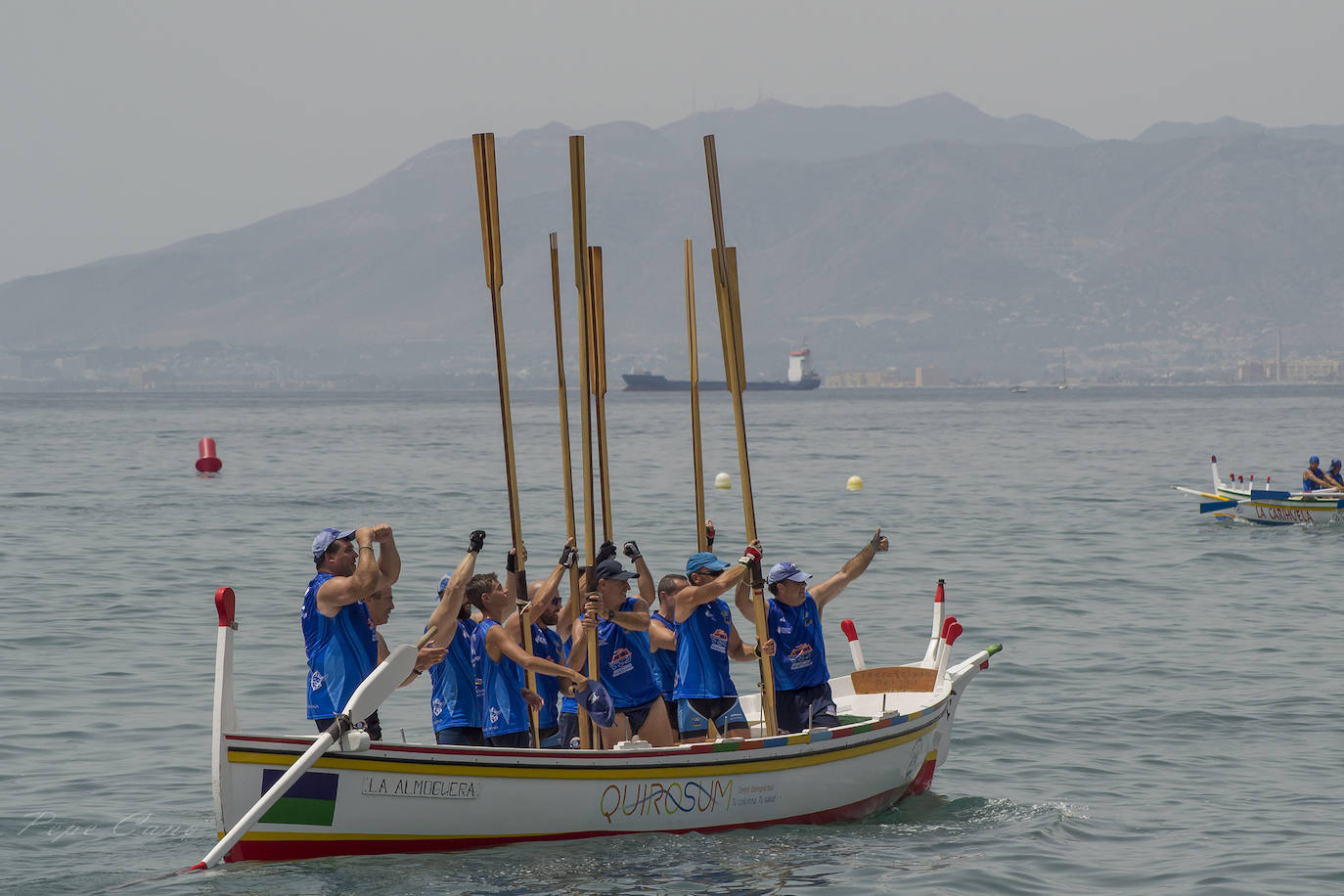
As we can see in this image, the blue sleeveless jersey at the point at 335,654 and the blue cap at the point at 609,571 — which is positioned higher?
the blue cap at the point at 609,571

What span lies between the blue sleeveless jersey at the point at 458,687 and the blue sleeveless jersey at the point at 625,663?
115 centimetres

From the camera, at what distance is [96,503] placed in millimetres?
50188

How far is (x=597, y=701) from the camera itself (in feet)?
42.4

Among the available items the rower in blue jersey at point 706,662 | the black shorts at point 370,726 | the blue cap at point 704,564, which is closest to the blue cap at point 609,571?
the blue cap at point 704,564

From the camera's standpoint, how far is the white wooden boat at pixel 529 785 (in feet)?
37.1

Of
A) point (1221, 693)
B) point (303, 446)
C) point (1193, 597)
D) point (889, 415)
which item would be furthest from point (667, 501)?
point (889, 415)

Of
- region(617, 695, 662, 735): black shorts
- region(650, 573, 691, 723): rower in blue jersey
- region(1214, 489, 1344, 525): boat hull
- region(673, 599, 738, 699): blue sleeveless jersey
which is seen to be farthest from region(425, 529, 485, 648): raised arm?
region(1214, 489, 1344, 525): boat hull

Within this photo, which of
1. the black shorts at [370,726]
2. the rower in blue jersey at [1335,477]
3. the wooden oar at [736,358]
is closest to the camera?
the black shorts at [370,726]

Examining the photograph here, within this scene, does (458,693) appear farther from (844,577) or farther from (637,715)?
(844,577)

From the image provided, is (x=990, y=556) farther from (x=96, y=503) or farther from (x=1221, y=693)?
(x=96, y=503)

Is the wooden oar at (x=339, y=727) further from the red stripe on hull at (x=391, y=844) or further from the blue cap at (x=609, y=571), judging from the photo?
Result: the blue cap at (x=609, y=571)

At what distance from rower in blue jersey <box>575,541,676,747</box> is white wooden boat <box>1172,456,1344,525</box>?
28295 millimetres

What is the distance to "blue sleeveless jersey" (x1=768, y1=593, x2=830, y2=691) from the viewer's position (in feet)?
47.2

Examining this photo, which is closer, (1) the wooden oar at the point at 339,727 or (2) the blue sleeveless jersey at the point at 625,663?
(1) the wooden oar at the point at 339,727
